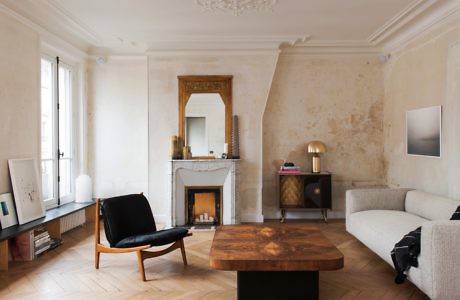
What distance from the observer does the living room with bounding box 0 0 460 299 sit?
342 centimetres

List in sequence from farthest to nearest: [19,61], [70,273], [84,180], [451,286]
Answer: [84,180] < [19,61] < [70,273] < [451,286]

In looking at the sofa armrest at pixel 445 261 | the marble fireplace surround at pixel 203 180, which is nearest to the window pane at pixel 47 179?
the marble fireplace surround at pixel 203 180

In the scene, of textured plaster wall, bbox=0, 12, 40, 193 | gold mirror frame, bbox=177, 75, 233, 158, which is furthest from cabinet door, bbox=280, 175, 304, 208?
textured plaster wall, bbox=0, 12, 40, 193

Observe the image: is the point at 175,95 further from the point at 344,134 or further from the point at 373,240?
the point at 373,240

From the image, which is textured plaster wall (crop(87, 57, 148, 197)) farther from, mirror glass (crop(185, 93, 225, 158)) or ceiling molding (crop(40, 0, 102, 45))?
mirror glass (crop(185, 93, 225, 158))

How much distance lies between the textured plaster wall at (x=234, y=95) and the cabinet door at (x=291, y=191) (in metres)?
0.39

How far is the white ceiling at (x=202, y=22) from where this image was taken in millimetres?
4465

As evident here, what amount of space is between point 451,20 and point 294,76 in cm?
252

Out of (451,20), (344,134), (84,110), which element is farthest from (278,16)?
(84,110)

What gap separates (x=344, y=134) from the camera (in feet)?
21.1

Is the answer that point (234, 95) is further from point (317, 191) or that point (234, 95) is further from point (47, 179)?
point (47, 179)

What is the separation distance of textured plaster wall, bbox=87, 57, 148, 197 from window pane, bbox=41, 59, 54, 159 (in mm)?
1009

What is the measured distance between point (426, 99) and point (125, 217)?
4.17 m

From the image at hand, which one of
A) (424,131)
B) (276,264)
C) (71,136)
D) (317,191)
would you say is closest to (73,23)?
(71,136)
